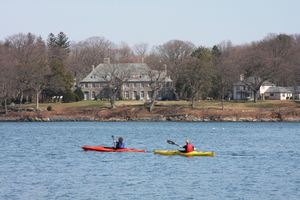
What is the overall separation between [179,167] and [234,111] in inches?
2569

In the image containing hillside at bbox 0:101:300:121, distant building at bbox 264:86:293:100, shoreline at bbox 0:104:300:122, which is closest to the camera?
shoreline at bbox 0:104:300:122

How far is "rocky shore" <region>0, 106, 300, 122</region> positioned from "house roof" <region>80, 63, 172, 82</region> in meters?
16.3

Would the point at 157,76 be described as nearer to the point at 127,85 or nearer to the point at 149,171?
the point at 127,85

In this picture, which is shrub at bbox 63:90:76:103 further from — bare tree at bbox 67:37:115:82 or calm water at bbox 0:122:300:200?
calm water at bbox 0:122:300:200

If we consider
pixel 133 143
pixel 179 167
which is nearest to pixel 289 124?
pixel 133 143

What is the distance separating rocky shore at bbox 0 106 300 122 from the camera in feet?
357

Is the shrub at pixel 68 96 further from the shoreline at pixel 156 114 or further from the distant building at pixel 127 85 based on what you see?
the distant building at pixel 127 85

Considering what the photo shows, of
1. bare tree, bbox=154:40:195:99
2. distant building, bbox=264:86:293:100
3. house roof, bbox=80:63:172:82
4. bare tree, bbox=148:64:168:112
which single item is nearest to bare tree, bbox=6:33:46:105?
house roof, bbox=80:63:172:82

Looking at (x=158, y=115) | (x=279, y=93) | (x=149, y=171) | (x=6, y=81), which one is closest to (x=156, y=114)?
(x=158, y=115)

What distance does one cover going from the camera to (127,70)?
5103 inches

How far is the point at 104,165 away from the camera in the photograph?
4672cm

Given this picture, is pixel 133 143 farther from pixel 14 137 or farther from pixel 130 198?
pixel 130 198

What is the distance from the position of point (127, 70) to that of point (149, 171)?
86463 millimetres

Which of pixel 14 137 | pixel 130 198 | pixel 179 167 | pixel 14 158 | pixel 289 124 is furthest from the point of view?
pixel 289 124
